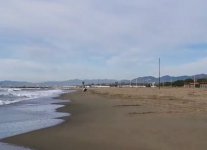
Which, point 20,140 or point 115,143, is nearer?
point 115,143

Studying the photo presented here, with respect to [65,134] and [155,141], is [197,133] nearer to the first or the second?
[155,141]

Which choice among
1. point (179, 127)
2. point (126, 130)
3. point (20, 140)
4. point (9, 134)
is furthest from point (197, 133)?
point (9, 134)

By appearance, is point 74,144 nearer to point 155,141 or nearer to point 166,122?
point 155,141

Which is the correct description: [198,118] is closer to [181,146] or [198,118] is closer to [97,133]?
[97,133]

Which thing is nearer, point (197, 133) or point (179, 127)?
point (197, 133)

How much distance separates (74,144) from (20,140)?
2.02 m

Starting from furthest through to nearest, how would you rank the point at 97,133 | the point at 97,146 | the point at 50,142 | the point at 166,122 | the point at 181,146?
1. the point at 166,122
2. the point at 97,133
3. the point at 50,142
4. the point at 97,146
5. the point at 181,146

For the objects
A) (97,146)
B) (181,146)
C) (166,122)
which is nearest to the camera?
(181,146)

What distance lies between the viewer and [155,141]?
1122 cm

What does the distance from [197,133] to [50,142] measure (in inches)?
179

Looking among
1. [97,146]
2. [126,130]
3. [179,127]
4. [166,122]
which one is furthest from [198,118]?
[97,146]

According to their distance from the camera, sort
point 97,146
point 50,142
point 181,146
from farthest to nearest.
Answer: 1. point 50,142
2. point 97,146
3. point 181,146

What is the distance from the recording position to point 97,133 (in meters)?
13.5

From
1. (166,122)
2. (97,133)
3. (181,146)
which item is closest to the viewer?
(181,146)
